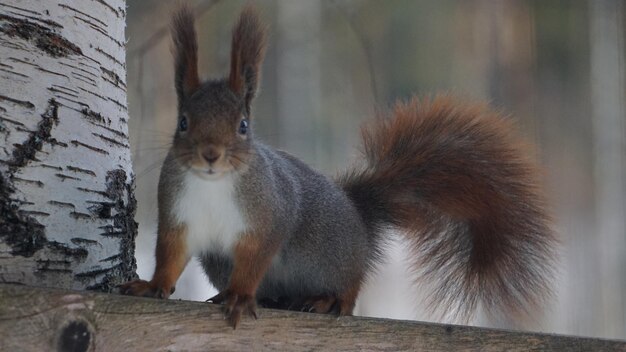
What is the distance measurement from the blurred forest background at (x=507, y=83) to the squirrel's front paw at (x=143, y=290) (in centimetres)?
217

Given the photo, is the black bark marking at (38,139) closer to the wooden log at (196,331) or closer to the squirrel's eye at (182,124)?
the squirrel's eye at (182,124)

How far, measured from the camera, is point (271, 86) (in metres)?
3.98

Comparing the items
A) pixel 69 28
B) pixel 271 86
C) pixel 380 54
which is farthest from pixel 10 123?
pixel 380 54

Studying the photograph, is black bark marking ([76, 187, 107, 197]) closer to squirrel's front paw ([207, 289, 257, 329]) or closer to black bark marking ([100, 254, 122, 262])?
black bark marking ([100, 254, 122, 262])

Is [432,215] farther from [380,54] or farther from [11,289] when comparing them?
[380,54]

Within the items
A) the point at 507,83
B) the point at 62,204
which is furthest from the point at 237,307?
the point at 507,83

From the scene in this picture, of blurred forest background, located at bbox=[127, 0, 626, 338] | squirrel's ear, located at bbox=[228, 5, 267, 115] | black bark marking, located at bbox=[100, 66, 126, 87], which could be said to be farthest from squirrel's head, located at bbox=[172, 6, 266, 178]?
blurred forest background, located at bbox=[127, 0, 626, 338]

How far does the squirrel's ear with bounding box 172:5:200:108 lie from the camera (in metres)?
1.42

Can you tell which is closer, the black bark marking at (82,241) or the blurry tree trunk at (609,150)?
the black bark marking at (82,241)

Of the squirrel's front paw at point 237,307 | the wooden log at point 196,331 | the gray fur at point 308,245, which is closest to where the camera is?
the wooden log at point 196,331

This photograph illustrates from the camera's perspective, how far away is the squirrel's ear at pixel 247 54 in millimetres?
1403

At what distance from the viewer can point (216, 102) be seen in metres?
1.43

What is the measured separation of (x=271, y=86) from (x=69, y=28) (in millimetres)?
2559

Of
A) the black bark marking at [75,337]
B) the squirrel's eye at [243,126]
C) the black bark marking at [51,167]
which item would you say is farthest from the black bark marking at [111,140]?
the black bark marking at [75,337]
